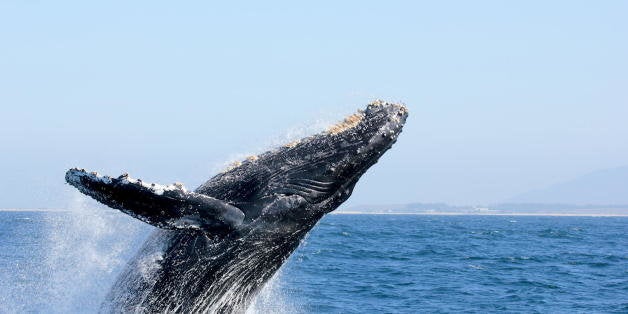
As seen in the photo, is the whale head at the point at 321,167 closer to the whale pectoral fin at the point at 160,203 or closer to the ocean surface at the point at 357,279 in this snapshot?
the whale pectoral fin at the point at 160,203

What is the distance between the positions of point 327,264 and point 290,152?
66.4ft

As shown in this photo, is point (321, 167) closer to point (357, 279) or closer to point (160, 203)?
point (160, 203)

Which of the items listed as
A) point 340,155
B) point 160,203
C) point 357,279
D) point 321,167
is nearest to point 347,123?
point 340,155

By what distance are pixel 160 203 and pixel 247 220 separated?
951mm

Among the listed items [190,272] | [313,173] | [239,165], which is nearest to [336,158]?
[313,173]

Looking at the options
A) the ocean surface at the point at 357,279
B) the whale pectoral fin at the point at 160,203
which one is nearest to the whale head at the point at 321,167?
the whale pectoral fin at the point at 160,203

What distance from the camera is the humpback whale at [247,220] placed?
6.92 metres

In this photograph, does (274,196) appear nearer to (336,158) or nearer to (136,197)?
(336,158)

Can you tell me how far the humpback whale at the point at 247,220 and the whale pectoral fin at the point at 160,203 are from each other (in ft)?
0.04

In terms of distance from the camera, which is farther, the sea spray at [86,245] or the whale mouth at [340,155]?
the sea spray at [86,245]

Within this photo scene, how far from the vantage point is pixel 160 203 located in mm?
6316

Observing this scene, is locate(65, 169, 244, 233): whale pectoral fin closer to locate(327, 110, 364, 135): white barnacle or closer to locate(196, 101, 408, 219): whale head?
locate(196, 101, 408, 219): whale head

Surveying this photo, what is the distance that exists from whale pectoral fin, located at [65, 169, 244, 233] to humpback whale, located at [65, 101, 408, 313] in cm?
1

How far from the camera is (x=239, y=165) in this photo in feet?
25.1
